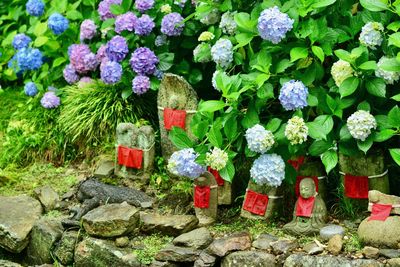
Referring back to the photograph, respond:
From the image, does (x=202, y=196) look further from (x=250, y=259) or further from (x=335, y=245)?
(x=335, y=245)

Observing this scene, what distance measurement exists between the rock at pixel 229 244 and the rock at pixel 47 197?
1417 mm

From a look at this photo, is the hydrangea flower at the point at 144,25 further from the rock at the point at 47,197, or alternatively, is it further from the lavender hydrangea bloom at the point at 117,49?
the rock at the point at 47,197

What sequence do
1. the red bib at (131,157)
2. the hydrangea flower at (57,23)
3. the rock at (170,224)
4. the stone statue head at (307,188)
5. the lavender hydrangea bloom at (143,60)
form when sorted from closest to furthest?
the stone statue head at (307,188), the rock at (170,224), the red bib at (131,157), the lavender hydrangea bloom at (143,60), the hydrangea flower at (57,23)

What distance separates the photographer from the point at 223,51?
5648 mm

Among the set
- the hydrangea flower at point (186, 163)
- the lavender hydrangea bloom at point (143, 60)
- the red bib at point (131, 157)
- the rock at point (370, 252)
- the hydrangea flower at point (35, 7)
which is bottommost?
the rock at point (370, 252)

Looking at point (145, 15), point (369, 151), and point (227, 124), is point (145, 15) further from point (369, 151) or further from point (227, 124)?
point (369, 151)

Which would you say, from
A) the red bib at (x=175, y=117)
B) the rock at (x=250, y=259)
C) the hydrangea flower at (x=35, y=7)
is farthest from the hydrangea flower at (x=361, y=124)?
the hydrangea flower at (x=35, y=7)

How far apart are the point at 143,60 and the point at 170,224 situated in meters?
1.42

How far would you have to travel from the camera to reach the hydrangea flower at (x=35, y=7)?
7473 mm

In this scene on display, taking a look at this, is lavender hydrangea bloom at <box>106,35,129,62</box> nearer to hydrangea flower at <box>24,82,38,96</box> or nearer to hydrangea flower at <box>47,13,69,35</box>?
hydrangea flower at <box>47,13,69,35</box>

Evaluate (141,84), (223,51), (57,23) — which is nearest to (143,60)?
(141,84)

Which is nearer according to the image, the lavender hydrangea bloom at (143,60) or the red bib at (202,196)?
the red bib at (202,196)

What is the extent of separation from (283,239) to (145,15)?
2.11 meters

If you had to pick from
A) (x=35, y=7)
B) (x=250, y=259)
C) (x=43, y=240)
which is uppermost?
(x=35, y=7)
